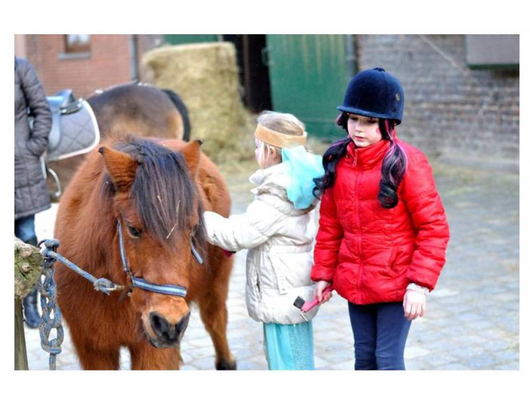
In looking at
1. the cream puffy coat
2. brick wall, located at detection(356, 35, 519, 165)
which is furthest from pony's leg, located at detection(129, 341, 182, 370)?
brick wall, located at detection(356, 35, 519, 165)

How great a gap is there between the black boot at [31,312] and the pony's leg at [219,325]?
1.47 meters

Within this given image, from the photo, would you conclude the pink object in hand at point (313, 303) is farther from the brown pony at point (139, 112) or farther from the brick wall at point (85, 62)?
the brick wall at point (85, 62)

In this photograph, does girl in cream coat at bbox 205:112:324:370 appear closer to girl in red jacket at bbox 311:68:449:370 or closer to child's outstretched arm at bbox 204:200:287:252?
child's outstretched arm at bbox 204:200:287:252

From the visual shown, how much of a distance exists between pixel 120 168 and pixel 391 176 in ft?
3.53

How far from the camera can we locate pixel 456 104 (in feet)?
39.7

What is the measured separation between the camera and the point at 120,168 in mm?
3051

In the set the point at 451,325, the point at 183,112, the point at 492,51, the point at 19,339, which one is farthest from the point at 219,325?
the point at 492,51

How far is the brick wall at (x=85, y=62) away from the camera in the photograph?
59.5 feet

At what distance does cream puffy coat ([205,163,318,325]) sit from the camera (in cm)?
354

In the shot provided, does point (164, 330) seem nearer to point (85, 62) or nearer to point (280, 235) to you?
point (280, 235)

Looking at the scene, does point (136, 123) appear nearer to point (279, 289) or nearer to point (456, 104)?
point (279, 289)

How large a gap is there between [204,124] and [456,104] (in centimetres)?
411

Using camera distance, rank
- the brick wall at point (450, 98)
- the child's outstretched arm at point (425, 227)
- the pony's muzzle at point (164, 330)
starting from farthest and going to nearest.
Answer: the brick wall at point (450, 98)
the child's outstretched arm at point (425, 227)
the pony's muzzle at point (164, 330)

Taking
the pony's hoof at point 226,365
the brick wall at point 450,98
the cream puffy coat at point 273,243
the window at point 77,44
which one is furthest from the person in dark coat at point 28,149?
the window at point 77,44
